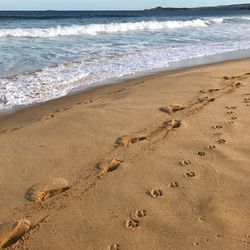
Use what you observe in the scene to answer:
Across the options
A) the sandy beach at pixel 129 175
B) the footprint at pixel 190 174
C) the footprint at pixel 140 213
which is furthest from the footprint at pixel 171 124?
the footprint at pixel 140 213

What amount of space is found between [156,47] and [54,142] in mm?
9831

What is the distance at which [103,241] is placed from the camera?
248cm

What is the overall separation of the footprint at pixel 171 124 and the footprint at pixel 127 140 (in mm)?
400

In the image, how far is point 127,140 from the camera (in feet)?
13.5

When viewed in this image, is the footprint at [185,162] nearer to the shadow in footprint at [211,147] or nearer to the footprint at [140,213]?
the shadow in footprint at [211,147]

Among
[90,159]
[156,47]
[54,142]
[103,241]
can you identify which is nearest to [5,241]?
[103,241]

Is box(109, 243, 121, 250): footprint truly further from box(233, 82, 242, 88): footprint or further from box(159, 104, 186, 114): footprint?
box(233, 82, 242, 88): footprint

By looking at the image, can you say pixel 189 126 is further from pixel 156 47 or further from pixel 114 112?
pixel 156 47

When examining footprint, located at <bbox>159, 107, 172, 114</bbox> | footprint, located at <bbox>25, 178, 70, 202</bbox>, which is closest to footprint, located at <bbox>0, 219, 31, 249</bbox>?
footprint, located at <bbox>25, 178, 70, 202</bbox>

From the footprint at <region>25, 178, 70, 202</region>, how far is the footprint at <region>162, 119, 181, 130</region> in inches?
62.6

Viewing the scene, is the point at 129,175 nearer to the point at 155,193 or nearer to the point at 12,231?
the point at 155,193

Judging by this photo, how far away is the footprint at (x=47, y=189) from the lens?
10.1ft

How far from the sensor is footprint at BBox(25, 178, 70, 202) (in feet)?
10.1

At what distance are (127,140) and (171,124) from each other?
0.69 meters
